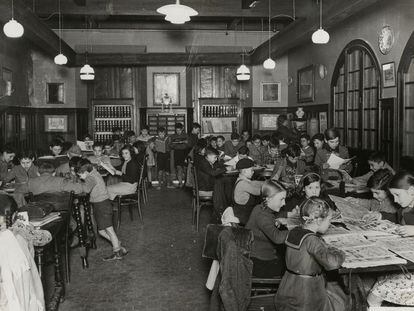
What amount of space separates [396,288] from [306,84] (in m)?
9.69

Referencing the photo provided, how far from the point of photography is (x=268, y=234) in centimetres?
384

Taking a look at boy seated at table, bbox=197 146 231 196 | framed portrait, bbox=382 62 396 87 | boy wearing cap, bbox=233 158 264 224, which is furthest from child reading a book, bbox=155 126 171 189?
boy wearing cap, bbox=233 158 264 224

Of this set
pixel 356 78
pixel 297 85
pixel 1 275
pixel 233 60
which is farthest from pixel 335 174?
pixel 233 60

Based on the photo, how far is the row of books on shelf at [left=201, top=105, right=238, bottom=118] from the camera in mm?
14961

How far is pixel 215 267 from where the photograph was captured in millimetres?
3877

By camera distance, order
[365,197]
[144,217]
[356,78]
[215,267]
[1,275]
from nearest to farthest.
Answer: [1,275] → [215,267] → [365,197] → [144,217] → [356,78]

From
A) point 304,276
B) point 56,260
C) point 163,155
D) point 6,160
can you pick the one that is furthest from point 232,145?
point 304,276

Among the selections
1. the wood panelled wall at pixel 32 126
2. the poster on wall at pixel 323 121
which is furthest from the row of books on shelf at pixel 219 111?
the poster on wall at pixel 323 121

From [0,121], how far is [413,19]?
26.1ft

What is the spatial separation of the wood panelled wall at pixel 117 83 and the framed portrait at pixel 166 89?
1.16ft

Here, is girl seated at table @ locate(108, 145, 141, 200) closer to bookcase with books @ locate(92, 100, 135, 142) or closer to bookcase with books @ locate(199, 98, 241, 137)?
bookcase with books @ locate(92, 100, 135, 142)

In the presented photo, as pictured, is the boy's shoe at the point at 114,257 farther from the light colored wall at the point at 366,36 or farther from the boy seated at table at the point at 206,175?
the light colored wall at the point at 366,36

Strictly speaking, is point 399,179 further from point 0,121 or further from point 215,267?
point 0,121

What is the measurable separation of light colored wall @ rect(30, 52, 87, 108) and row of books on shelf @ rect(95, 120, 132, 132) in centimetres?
79
